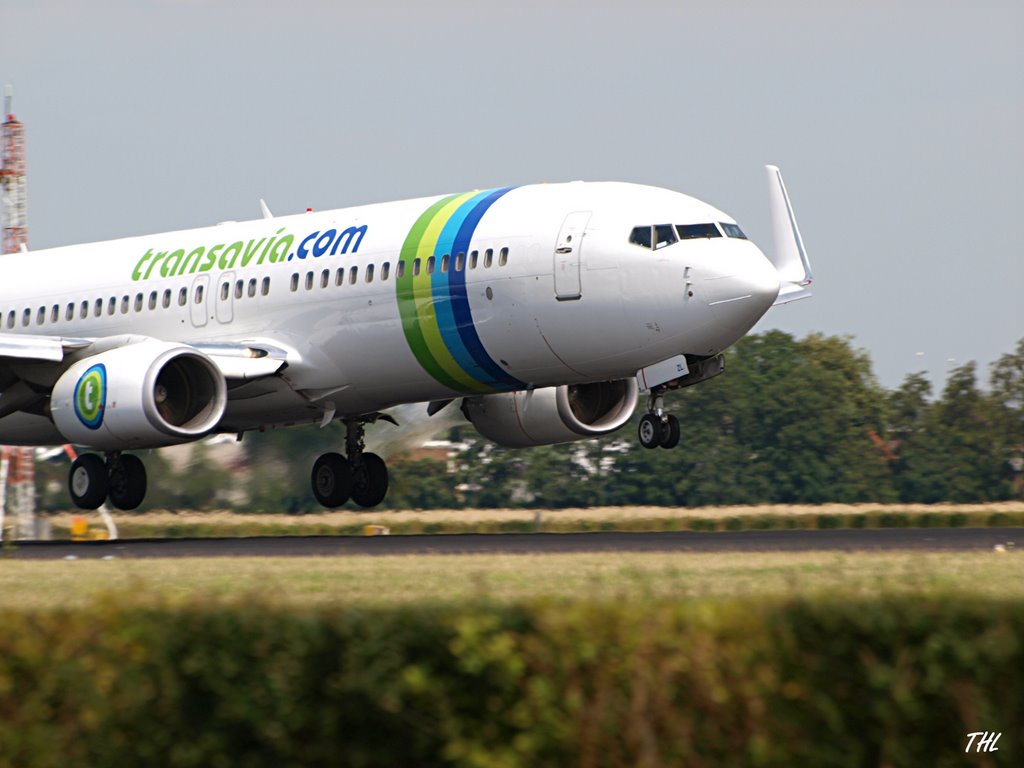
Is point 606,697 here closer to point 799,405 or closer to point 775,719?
point 775,719

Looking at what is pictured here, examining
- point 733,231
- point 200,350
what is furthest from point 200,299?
point 733,231

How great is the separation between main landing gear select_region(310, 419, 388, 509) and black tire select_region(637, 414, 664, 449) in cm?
818

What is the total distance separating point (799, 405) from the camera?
79812mm

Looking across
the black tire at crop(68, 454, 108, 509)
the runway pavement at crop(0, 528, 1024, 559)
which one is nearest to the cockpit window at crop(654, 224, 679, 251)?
the runway pavement at crop(0, 528, 1024, 559)

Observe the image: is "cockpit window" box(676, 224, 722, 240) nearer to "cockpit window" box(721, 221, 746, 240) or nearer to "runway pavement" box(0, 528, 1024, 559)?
"cockpit window" box(721, 221, 746, 240)

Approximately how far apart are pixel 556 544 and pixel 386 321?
16.6ft

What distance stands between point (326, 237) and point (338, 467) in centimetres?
595

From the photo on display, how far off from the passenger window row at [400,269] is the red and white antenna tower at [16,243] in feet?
35.7

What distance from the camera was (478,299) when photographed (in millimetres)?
27328

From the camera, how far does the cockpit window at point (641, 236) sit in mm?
26547

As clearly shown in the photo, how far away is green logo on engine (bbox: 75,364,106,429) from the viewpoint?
28.5m

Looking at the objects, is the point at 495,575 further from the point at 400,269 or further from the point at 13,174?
the point at 13,174

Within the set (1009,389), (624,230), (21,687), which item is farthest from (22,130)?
(21,687)

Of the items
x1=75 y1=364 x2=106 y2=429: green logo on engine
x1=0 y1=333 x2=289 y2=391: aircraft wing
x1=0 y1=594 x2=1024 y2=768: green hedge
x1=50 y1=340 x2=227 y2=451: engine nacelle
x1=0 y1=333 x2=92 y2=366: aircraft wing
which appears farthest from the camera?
x1=0 y1=333 x2=92 y2=366: aircraft wing
